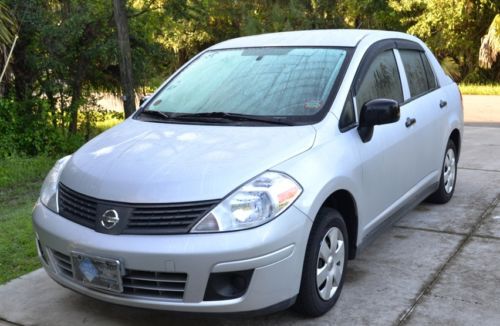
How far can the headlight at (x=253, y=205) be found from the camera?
3068mm

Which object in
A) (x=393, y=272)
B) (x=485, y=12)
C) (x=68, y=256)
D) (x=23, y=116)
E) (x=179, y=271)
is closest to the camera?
(x=179, y=271)

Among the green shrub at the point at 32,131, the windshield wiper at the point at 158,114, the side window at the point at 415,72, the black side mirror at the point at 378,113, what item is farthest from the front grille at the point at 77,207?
the green shrub at the point at 32,131

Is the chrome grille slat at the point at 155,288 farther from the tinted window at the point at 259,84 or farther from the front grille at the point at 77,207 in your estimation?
the tinted window at the point at 259,84

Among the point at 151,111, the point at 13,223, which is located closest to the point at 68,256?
the point at 151,111

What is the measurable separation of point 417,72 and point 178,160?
2741 mm

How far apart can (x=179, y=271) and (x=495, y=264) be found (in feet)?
8.28

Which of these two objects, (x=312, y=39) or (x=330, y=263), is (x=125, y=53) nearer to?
(x=312, y=39)

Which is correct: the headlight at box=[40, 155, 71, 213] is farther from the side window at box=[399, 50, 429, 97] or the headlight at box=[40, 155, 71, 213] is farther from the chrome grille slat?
the side window at box=[399, 50, 429, 97]

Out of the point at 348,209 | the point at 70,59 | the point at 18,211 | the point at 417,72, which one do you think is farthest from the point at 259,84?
the point at 70,59

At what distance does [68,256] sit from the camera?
3379 mm

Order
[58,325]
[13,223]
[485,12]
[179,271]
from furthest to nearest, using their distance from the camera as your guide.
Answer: [485,12] < [13,223] < [58,325] < [179,271]

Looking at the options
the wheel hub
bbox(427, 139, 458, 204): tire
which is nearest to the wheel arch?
the wheel hub

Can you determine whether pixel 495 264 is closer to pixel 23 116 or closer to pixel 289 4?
pixel 23 116

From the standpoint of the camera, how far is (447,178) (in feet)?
19.4
